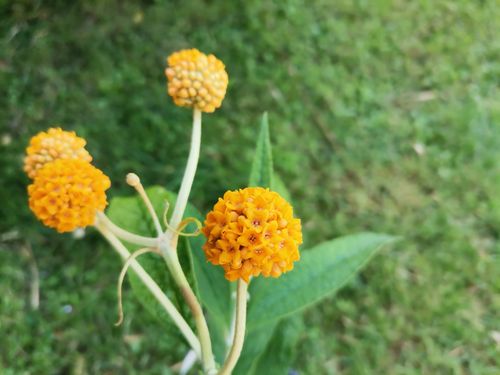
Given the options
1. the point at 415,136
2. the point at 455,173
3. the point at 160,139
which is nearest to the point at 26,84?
the point at 160,139

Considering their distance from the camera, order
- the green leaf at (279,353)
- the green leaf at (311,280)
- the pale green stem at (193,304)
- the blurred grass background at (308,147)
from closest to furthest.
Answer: the pale green stem at (193,304), the green leaf at (311,280), the green leaf at (279,353), the blurred grass background at (308,147)

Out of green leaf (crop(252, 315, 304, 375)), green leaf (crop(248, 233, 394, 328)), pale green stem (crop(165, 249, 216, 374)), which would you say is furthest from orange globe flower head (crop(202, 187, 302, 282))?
green leaf (crop(252, 315, 304, 375))

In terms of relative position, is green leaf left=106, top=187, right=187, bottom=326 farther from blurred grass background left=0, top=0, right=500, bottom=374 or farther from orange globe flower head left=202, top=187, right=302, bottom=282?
blurred grass background left=0, top=0, right=500, bottom=374

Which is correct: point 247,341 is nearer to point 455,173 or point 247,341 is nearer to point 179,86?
point 179,86

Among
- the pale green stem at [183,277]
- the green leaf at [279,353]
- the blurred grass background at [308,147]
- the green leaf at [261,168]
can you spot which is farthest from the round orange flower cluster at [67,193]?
the blurred grass background at [308,147]

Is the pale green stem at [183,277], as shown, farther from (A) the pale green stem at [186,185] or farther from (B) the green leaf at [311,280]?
(B) the green leaf at [311,280]

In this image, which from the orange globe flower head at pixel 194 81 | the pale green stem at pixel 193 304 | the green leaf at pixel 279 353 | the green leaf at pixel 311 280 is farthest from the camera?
the green leaf at pixel 279 353

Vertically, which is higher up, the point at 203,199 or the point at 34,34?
the point at 34,34

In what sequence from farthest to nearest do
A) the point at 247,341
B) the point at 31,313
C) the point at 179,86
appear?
1. the point at 31,313
2. the point at 247,341
3. the point at 179,86
